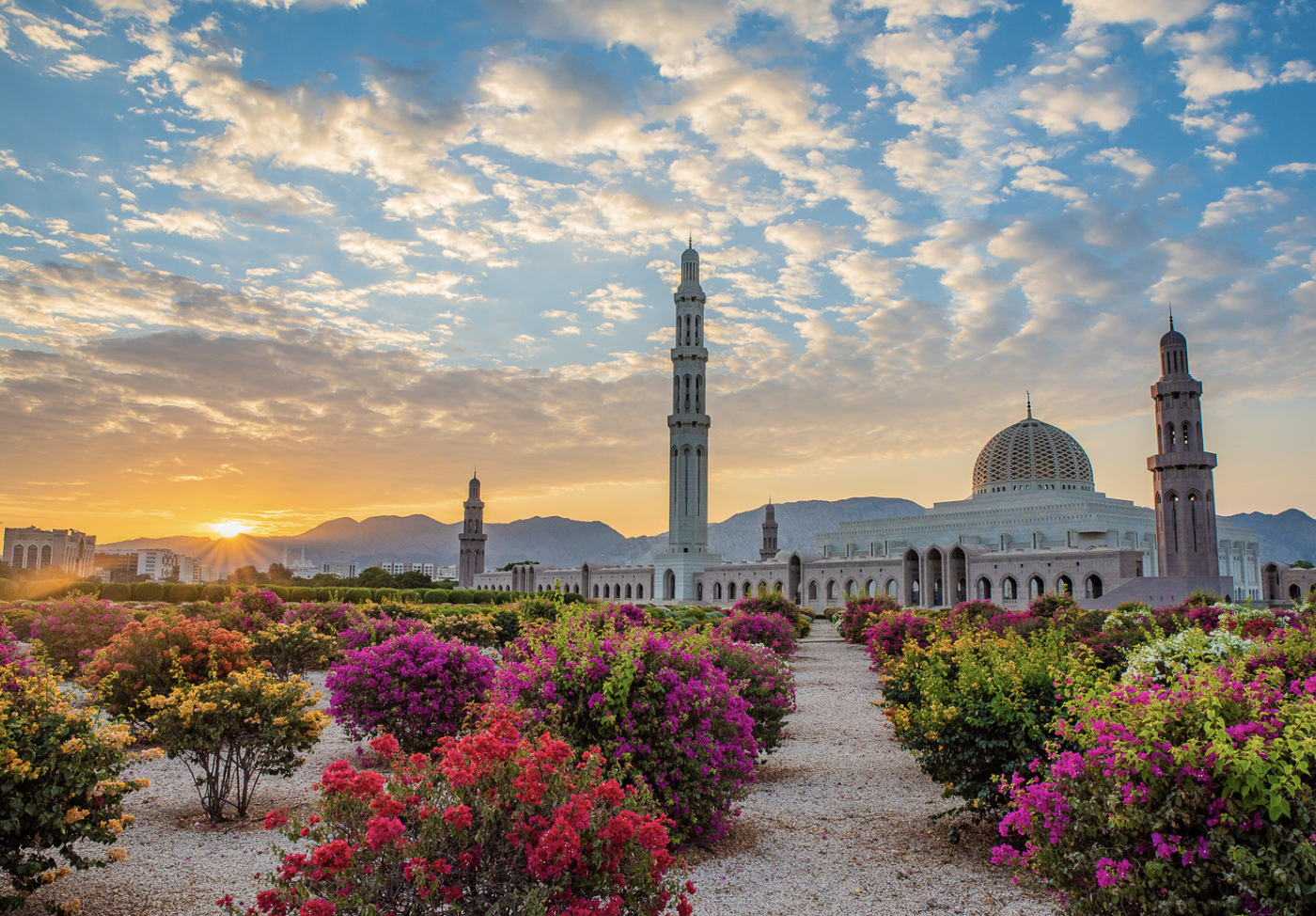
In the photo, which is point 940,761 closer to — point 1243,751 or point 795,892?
point 795,892

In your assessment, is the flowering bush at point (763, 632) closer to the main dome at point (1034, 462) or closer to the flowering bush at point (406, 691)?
the flowering bush at point (406, 691)

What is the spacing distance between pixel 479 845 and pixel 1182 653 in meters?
6.60

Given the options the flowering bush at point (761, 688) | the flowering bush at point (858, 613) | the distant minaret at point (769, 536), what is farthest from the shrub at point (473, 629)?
the distant minaret at point (769, 536)

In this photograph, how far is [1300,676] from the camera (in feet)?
24.4

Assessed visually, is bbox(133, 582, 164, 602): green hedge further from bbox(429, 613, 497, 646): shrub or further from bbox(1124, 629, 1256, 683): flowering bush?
bbox(1124, 629, 1256, 683): flowering bush

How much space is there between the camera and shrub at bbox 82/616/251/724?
29.2 feet

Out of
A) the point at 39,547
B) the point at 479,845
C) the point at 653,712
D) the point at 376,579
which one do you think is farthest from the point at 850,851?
the point at 39,547

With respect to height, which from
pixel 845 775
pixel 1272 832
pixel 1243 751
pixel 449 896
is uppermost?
pixel 1243 751

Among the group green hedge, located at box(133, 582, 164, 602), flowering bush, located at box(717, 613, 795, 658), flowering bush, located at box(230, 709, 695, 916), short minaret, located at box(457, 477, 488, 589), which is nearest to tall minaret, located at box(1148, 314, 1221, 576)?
flowering bush, located at box(717, 613, 795, 658)

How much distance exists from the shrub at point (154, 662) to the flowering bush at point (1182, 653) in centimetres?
884

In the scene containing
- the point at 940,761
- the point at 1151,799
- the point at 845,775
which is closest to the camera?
the point at 1151,799

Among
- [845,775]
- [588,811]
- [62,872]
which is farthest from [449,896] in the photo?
[845,775]

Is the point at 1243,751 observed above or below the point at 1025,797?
above

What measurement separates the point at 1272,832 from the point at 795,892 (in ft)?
10.1
